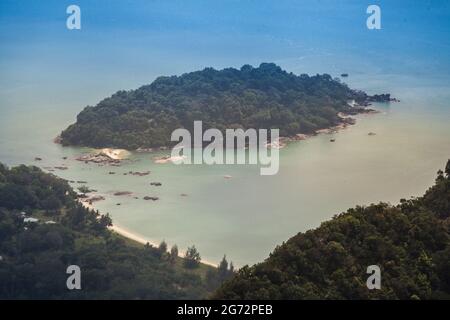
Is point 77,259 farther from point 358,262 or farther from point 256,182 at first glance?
point 256,182

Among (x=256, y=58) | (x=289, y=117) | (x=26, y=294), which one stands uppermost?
(x=256, y=58)

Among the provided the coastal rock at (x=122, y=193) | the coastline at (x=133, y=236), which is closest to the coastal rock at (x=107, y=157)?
the coastal rock at (x=122, y=193)

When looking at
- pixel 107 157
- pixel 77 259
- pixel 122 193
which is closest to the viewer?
pixel 77 259

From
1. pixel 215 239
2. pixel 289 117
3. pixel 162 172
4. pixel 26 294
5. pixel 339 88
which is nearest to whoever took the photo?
pixel 26 294

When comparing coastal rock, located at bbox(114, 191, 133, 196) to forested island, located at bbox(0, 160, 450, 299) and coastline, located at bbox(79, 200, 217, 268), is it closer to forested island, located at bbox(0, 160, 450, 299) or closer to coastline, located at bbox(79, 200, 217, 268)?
coastline, located at bbox(79, 200, 217, 268)

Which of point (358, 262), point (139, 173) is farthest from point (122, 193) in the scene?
point (358, 262)

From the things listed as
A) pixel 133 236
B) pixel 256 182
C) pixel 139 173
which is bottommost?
pixel 133 236
